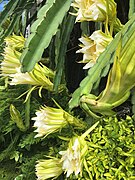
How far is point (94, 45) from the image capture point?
3.23 feet

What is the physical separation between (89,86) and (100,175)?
1.12ft

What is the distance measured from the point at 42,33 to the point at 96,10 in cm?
17

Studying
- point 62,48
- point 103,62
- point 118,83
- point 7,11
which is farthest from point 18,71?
point 118,83

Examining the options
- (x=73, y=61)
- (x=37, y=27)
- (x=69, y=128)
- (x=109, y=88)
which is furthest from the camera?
(x=73, y=61)

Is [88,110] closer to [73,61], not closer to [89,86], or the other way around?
[89,86]

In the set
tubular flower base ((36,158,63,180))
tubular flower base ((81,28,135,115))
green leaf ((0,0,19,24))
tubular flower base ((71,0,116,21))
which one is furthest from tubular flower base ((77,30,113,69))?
green leaf ((0,0,19,24))

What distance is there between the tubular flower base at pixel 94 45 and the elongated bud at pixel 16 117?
0.37 metres

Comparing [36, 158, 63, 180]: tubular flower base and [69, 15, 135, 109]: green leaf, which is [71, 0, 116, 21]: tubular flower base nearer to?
[69, 15, 135, 109]: green leaf

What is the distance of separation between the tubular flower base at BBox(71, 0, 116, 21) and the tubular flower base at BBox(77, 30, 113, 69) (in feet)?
0.13

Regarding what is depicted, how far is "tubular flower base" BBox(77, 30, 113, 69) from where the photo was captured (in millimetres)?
935

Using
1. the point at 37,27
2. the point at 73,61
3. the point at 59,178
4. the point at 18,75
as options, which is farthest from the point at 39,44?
the point at 73,61

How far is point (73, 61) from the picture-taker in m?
1.63

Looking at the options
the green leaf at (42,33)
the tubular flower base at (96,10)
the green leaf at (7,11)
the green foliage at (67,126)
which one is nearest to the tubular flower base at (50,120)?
the green foliage at (67,126)

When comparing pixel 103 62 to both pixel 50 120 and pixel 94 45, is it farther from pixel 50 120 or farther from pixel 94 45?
pixel 50 120
